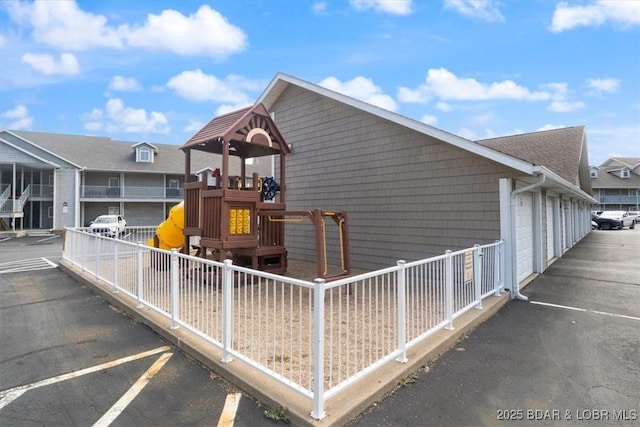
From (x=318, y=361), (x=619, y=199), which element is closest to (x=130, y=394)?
(x=318, y=361)

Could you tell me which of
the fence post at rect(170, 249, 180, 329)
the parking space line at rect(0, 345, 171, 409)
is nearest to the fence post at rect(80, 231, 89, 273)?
the fence post at rect(170, 249, 180, 329)

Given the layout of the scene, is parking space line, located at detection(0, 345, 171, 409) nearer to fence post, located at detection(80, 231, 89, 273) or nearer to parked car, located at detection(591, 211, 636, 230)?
fence post, located at detection(80, 231, 89, 273)

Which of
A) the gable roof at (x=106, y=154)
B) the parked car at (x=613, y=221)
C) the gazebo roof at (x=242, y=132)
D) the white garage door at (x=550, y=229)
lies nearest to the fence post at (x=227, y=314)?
the gazebo roof at (x=242, y=132)

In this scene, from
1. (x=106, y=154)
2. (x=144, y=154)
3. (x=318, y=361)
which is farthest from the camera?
(x=144, y=154)

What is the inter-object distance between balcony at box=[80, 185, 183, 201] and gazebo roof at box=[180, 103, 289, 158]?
22.4 metres

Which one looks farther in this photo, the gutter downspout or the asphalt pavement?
the gutter downspout

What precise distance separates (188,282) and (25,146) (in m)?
26.8

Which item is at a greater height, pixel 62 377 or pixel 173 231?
pixel 173 231

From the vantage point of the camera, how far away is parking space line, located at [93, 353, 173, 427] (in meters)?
2.82

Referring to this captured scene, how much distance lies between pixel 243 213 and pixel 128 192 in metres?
24.3

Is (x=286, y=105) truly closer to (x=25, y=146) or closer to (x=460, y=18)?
(x=460, y=18)

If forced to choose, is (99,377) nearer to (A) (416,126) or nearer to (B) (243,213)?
(B) (243,213)

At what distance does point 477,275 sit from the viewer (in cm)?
550

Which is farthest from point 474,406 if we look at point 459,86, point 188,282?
point 459,86
